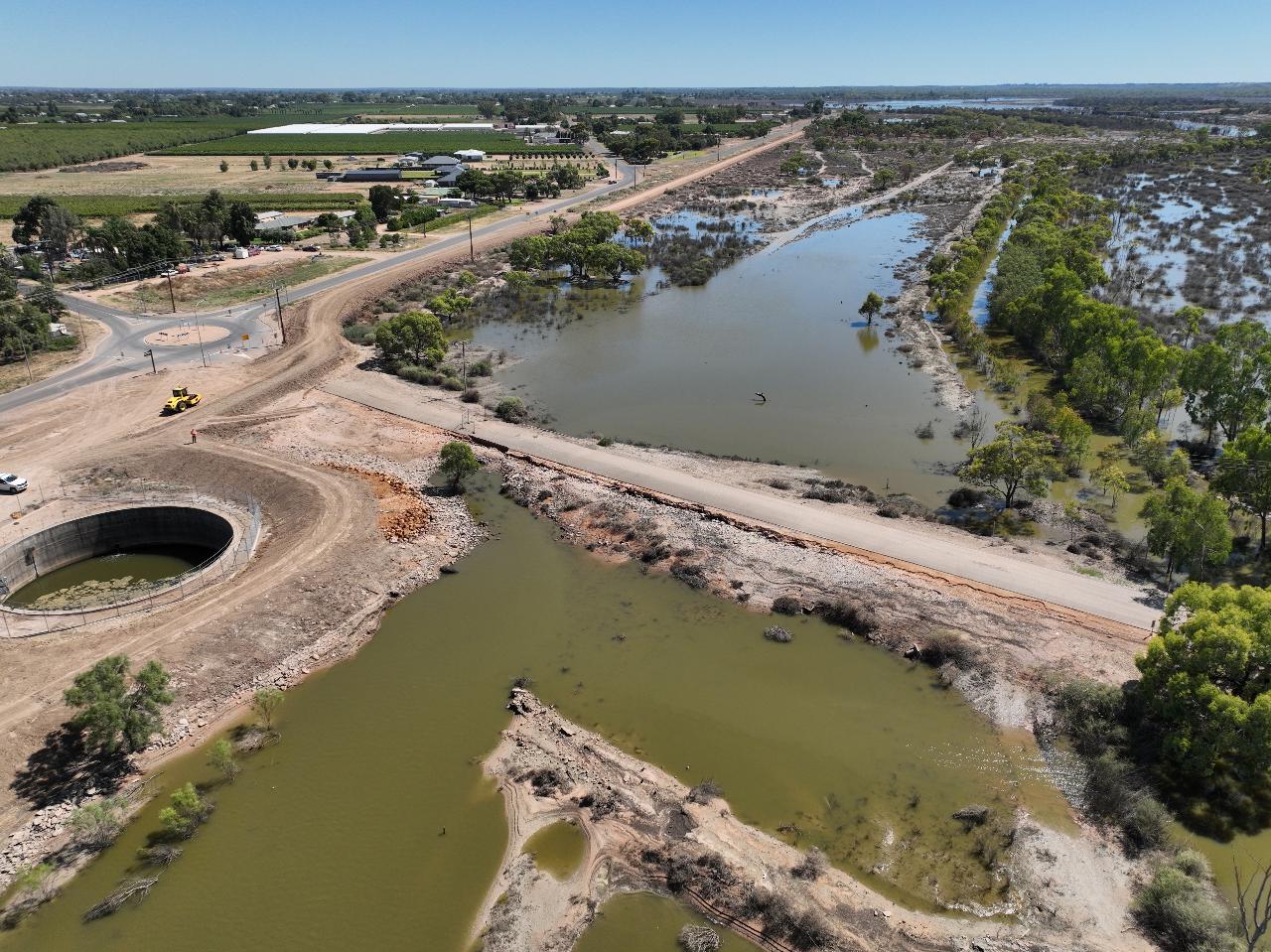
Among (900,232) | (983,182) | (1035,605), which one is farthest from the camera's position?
(983,182)

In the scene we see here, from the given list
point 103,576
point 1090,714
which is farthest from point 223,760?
point 1090,714

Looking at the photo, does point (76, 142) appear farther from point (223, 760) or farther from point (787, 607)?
point (787, 607)

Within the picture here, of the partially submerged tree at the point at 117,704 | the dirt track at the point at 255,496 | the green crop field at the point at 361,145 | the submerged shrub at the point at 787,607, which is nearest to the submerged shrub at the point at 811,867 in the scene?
the submerged shrub at the point at 787,607

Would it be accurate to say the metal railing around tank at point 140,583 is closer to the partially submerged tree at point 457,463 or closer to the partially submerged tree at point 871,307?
the partially submerged tree at point 457,463

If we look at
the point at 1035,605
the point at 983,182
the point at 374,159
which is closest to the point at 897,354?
the point at 1035,605

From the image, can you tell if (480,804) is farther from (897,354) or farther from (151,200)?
(151,200)

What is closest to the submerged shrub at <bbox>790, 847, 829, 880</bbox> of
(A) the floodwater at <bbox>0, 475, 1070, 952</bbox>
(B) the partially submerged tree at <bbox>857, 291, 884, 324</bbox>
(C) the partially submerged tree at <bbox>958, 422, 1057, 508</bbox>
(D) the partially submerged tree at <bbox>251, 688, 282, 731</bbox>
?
(A) the floodwater at <bbox>0, 475, 1070, 952</bbox>

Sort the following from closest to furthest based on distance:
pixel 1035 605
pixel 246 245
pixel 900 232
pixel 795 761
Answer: pixel 795 761
pixel 1035 605
pixel 246 245
pixel 900 232
